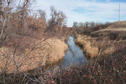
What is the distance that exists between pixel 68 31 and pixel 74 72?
1.87 metres

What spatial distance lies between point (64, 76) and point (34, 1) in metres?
5.36

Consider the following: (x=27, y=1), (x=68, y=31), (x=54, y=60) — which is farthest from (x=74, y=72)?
(x=54, y=60)

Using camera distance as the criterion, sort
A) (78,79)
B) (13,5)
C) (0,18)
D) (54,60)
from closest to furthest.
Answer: (78,79)
(13,5)
(0,18)
(54,60)

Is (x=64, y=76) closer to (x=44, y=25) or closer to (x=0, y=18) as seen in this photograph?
(x=0, y=18)

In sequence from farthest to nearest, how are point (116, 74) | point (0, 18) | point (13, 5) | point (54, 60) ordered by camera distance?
point (54, 60) < point (0, 18) < point (13, 5) < point (116, 74)

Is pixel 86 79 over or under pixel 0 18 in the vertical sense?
under

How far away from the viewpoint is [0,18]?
7.13 meters

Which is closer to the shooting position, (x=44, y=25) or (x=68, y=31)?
(x=68, y=31)

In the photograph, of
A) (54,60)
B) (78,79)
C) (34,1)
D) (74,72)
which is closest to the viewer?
(78,79)

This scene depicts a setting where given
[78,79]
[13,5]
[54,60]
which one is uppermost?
[13,5]

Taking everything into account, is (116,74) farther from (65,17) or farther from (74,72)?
(65,17)

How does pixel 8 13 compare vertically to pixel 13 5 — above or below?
below

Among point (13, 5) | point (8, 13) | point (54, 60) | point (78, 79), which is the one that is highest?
point (13, 5)

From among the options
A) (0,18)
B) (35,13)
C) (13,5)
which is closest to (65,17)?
(35,13)
